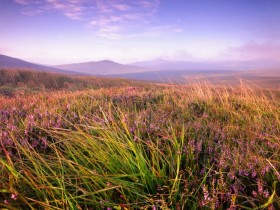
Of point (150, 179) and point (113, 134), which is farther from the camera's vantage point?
point (113, 134)

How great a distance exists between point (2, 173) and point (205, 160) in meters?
1.92

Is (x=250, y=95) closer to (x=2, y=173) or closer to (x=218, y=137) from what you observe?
(x=218, y=137)

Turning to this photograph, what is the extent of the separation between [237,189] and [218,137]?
4.15ft

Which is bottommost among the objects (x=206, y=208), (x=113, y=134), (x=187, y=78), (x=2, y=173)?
(x=206, y=208)

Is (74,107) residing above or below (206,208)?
above

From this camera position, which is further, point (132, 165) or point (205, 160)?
point (205, 160)

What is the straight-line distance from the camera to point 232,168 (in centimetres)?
212

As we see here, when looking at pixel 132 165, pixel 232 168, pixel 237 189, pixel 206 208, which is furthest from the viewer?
pixel 232 168

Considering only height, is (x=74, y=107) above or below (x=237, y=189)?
above

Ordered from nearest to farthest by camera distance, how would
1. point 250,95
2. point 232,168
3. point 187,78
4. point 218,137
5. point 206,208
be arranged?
point 206,208 → point 232,168 → point 218,137 → point 250,95 → point 187,78

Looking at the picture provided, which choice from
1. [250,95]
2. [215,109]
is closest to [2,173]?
[215,109]

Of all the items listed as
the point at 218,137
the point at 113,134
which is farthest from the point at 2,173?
the point at 218,137

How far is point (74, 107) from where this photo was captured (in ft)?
14.4

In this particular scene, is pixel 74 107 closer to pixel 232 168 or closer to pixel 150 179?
pixel 150 179
